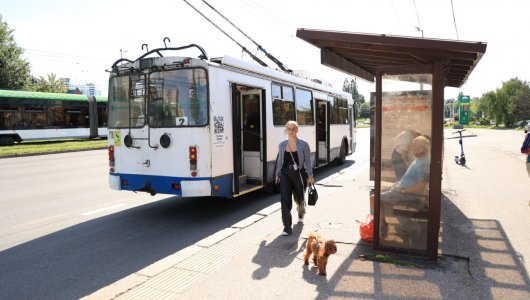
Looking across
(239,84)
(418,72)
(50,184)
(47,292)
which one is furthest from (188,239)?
(50,184)

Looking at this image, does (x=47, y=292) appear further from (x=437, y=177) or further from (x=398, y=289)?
(x=437, y=177)

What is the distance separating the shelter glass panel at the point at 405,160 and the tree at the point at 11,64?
41.7 m

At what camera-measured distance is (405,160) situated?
4.96 m

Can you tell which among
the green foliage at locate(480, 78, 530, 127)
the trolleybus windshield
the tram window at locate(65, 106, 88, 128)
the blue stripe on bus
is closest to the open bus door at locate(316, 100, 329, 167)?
the blue stripe on bus

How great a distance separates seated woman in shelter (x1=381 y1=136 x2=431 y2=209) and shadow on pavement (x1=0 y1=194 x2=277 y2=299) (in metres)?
2.92

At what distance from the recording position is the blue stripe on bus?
6.75 meters

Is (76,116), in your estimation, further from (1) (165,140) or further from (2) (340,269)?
(2) (340,269)

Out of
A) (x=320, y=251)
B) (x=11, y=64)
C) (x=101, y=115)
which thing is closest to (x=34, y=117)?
(x=101, y=115)

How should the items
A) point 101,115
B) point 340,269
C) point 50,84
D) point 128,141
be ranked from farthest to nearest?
point 50,84 → point 101,115 → point 128,141 → point 340,269

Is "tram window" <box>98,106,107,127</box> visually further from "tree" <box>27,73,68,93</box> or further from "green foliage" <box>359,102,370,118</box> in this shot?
"tree" <box>27,73,68,93</box>

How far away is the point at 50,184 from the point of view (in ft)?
34.9

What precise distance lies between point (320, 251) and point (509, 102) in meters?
72.5

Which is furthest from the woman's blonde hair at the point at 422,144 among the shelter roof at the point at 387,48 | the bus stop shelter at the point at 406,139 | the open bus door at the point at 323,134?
the open bus door at the point at 323,134

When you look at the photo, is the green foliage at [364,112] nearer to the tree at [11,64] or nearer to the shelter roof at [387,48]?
the shelter roof at [387,48]
